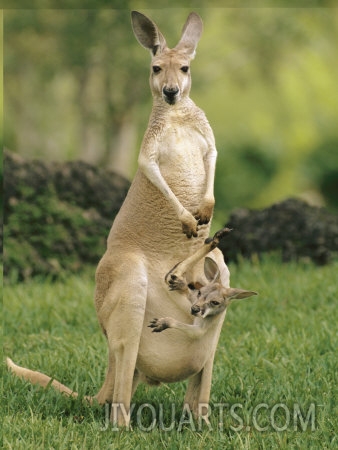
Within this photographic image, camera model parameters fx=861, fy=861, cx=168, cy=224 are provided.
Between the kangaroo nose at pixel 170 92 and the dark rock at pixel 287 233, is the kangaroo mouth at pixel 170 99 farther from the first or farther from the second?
the dark rock at pixel 287 233

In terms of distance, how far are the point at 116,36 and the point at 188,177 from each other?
10076 mm

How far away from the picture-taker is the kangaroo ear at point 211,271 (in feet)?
15.0

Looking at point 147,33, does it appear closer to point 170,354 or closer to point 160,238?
point 160,238

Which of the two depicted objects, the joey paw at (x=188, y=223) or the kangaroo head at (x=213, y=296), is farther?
the joey paw at (x=188, y=223)

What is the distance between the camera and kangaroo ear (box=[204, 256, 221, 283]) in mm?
4559

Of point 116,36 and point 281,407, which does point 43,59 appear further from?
point 281,407

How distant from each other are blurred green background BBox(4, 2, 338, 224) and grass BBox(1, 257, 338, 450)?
6761 mm

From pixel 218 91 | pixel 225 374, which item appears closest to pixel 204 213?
pixel 225 374

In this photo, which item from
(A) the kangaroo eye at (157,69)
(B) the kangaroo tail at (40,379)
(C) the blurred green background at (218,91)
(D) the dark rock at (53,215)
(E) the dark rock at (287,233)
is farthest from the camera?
(C) the blurred green background at (218,91)

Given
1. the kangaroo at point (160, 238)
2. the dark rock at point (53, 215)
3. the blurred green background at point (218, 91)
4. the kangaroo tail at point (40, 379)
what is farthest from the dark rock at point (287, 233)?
the blurred green background at point (218, 91)

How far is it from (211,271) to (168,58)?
3.80 feet

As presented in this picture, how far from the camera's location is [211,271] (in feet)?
15.1

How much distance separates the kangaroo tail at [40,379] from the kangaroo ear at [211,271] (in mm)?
1214

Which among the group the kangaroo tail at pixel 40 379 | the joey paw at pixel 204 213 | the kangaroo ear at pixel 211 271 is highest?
the joey paw at pixel 204 213
